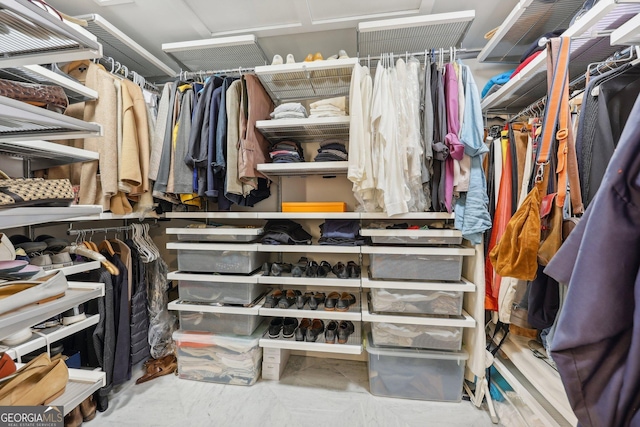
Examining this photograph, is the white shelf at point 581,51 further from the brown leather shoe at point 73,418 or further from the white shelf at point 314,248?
the brown leather shoe at point 73,418

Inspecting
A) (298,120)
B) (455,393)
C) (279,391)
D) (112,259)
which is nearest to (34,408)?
A: (112,259)

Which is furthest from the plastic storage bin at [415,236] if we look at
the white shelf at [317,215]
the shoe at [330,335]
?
the shoe at [330,335]

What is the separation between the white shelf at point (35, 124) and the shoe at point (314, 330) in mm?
1375

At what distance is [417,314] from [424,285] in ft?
0.67

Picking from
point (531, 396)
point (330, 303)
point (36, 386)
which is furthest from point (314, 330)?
point (36, 386)

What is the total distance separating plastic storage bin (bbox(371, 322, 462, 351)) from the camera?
1.39 m

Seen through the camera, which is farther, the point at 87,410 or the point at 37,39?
the point at 87,410

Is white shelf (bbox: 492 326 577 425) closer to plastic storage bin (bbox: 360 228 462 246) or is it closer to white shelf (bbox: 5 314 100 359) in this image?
plastic storage bin (bbox: 360 228 462 246)

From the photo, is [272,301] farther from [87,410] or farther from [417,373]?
[87,410]

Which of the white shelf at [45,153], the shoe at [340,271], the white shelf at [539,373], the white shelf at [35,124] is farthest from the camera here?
the shoe at [340,271]

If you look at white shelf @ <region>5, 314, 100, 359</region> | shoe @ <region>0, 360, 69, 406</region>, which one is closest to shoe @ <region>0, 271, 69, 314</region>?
shoe @ <region>0, 360, 69, 406</region>

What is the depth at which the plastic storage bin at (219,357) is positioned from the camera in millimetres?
1552

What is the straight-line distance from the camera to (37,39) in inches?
25.3

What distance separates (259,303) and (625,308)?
5.14ft
